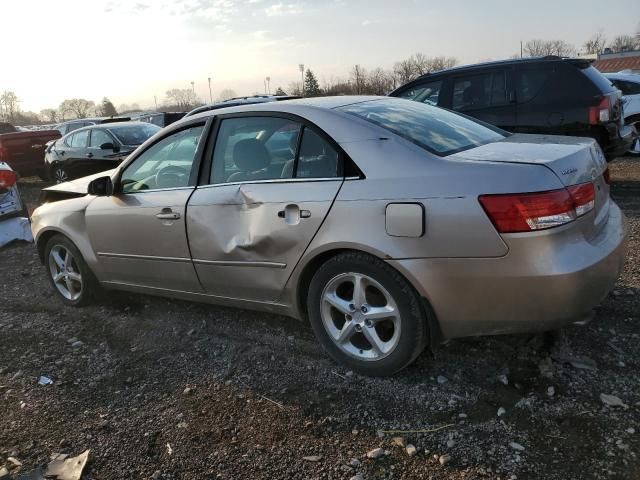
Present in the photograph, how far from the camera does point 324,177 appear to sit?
3.20 meters

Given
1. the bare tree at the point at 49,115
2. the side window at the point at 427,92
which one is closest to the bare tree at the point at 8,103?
the bare tree at the point at 49,115

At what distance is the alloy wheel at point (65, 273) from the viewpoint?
15.8ft

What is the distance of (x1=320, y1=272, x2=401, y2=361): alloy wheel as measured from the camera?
306cm

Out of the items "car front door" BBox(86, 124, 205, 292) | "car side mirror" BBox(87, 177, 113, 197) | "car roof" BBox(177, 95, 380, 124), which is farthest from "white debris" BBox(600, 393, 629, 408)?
"car side mirror" BBox(87, 177, 113, 197)

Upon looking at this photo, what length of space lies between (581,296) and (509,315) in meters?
0.35

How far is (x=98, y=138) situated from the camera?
12109 millimetres

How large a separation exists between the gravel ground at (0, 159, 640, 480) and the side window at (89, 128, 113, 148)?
27.5 ft

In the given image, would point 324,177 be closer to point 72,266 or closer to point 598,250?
point 598,250

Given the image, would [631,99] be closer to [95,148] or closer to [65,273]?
[65,273]

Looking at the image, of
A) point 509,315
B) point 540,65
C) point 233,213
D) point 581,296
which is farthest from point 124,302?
point 540,65

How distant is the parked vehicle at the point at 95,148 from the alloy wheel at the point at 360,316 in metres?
8.88

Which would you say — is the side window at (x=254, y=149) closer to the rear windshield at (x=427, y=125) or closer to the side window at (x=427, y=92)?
the rear windshield at (x=427, y=125)

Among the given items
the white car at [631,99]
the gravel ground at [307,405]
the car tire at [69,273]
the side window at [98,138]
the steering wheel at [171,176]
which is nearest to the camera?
the gravel ground at [307,405]

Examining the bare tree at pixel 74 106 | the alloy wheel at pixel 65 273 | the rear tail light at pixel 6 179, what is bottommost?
the alloy wheel at pixel 65 273
